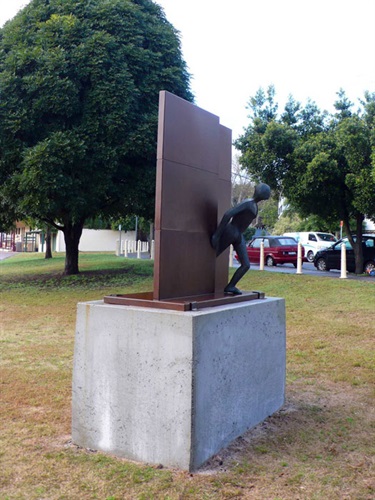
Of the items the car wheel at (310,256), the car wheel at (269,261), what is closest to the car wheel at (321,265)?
the car wheel at (269,261)

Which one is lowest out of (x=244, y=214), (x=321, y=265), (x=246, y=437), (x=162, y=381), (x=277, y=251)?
(x=246, y=437)

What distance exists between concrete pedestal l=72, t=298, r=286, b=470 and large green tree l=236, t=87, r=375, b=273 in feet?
40.4

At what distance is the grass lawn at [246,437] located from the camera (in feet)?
12.5

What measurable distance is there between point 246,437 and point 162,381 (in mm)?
1116

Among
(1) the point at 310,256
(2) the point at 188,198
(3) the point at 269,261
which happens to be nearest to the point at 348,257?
(3) the point at 269,261

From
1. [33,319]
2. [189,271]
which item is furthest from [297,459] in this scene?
[33,319]

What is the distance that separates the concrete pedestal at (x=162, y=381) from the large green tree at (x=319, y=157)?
485 inches

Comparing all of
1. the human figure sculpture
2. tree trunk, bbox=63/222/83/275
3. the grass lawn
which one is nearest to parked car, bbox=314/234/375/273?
the grass lawn

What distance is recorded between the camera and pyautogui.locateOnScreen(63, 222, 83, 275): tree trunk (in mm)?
17500

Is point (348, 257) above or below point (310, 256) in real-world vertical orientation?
above

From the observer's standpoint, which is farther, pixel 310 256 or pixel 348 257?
pixel 310 256

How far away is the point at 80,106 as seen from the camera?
1476 centimetres

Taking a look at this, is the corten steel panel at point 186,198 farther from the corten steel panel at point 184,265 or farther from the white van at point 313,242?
the white van at point 313,242

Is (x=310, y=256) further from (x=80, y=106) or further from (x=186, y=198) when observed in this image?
(x=186, y=198)
